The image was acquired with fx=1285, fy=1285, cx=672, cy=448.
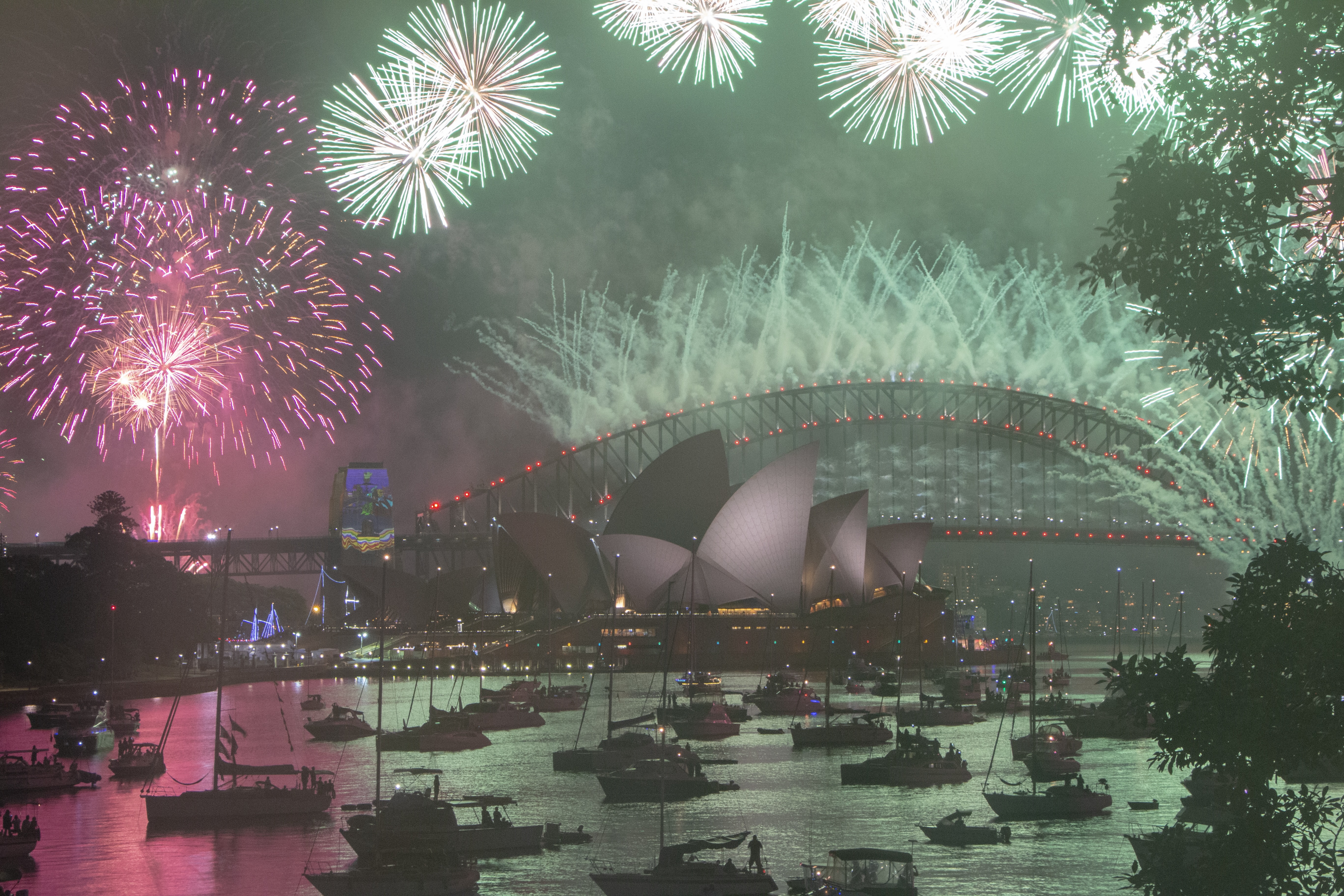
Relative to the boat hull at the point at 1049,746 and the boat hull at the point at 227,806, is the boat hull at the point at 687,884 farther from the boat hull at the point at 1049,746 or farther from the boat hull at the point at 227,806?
the boat hull at the point at 1049,746

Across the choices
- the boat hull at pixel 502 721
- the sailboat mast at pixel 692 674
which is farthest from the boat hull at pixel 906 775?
the boat hull at pixel 502 721

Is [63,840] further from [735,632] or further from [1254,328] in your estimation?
[735,632]

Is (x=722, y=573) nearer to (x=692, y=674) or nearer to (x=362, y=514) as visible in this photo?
(x=692, y=674)

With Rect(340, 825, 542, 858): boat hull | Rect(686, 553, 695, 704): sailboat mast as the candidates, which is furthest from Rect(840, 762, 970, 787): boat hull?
Rect(686, 553, 695, 704): sailboat mast

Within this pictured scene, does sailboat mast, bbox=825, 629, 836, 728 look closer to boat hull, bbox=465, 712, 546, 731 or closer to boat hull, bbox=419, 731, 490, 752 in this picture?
boat hull, bbox=419, 731, 490, 752

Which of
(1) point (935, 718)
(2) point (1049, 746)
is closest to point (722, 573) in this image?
(1) point (935, 718)

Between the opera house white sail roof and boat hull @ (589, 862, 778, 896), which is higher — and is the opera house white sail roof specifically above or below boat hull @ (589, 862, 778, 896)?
above
